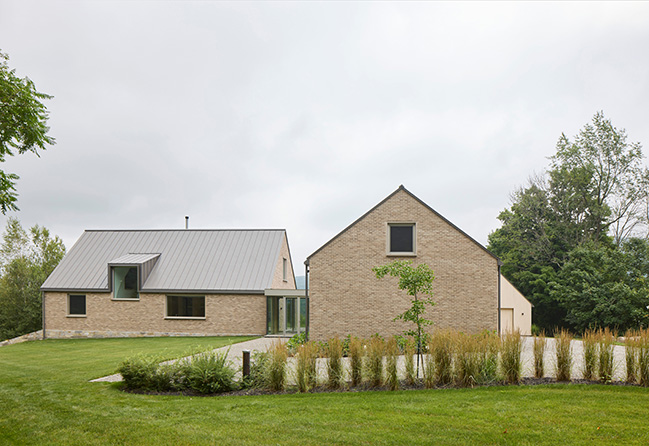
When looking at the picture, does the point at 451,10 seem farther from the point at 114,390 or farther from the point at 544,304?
the point at 544,304

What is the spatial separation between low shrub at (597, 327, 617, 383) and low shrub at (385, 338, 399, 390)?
12.3 ft

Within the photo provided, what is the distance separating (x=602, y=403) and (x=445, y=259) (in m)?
9.17

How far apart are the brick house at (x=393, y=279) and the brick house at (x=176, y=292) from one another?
6.21m

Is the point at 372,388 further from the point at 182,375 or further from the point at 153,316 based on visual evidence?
the point at 153,316

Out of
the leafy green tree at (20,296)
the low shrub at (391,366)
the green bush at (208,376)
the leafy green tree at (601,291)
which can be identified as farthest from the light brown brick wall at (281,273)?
the leafy green tree at (20,296)

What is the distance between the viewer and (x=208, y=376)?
28.5 feet

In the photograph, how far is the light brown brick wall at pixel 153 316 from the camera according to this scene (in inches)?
893

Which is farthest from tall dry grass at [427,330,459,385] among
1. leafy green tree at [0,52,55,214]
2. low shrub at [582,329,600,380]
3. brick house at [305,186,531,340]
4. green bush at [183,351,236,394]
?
leafy green tree at [0,52,55,214]

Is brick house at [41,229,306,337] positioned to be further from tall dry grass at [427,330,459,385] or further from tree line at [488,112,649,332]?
tree line at [488,112,649,332]

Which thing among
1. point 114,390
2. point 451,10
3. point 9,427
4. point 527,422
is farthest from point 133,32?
point 527,422

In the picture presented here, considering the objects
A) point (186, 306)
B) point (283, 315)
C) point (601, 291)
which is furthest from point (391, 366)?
point (601, 291)

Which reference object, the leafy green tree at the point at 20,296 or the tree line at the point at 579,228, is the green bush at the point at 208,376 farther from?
the leafy green tree at the point at 20,296

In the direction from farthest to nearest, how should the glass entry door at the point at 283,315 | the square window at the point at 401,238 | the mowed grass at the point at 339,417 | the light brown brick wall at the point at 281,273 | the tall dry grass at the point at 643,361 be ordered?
the light brown brick wall at the point at 281,273, the glass entry door at the point at 283,315, the square window at the point at 401,238, the tall dry grass at the point at 643,361, the mowed grass at the point at 339,417

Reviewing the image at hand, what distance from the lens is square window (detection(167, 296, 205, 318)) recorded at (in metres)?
23.4
